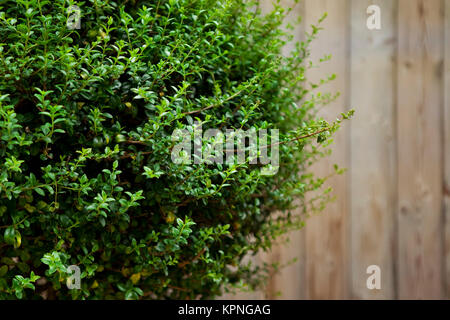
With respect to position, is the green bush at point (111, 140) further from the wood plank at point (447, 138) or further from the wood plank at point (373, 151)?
the wood plank at point (447, 138)

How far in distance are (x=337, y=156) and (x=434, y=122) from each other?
393 millimetres

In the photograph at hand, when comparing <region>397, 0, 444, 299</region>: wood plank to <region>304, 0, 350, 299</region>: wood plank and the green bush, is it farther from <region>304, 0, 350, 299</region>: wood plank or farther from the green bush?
the green bush

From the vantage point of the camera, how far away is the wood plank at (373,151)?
1504 millimetres

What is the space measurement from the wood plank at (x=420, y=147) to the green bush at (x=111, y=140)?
0.90m

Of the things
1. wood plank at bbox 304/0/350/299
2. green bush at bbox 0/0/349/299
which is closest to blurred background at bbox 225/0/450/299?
wood plank at bbox 304/0/350/299

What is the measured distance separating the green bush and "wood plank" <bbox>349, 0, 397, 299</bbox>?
77 cm

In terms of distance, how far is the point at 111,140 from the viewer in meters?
0.68

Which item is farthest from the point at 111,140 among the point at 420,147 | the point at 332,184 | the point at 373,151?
the point at 420,147

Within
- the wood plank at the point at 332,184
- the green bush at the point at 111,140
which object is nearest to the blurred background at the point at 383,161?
the wood plank at the point at 332,184

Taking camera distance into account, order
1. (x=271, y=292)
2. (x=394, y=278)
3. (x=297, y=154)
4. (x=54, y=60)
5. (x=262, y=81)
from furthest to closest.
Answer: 1. (x=394, y=278)
2. (x=271, y=292)
3. (x=297, y=154)
4. (x=262, y=81)
5. (x=54, y=60)

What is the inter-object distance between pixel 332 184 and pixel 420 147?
360mm

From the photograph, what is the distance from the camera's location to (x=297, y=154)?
977 mm

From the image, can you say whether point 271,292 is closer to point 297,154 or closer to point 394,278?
point 394,278
